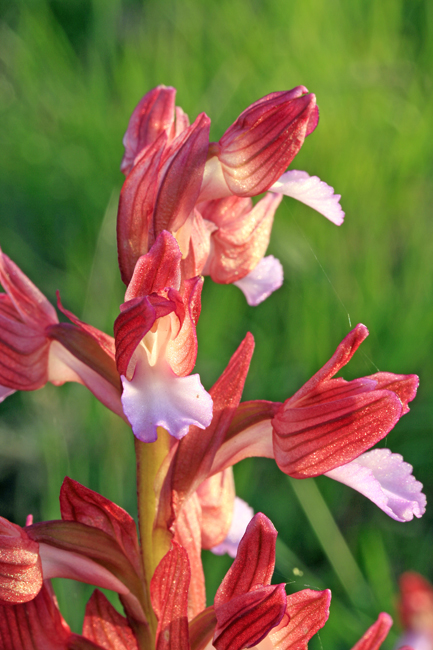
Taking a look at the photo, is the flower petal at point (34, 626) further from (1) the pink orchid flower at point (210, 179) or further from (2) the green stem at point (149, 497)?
(1) the pink orchid flower at point (210, 179)

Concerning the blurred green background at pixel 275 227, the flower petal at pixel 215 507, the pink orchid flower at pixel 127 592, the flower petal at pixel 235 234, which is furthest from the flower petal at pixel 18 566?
the blurred green background at pixel 275 227

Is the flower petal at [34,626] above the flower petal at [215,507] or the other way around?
the other way around

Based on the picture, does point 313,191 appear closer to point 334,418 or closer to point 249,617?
point 334,418

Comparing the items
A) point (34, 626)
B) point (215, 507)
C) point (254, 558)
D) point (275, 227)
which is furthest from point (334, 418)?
point (275, 227)

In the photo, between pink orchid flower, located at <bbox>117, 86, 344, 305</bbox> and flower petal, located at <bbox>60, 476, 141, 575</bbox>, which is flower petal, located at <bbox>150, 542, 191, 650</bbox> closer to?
flower petal, located at <bbox>60, 476, 141, 575</bbox>

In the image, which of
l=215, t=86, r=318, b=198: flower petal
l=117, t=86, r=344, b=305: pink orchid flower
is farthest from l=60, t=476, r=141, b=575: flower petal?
l=215, t=86, r=318, b=198: flower petal

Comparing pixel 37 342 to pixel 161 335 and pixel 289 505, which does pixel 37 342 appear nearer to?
pixel 161 335

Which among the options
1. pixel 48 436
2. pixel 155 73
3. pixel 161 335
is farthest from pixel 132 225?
pixel 155 73
